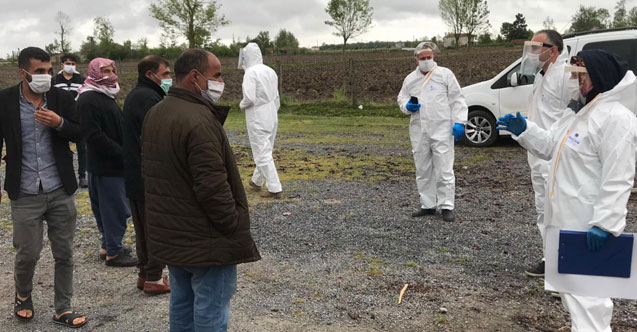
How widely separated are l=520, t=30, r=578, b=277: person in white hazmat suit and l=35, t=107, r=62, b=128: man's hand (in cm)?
381

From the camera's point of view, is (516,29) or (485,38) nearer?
(485,38)

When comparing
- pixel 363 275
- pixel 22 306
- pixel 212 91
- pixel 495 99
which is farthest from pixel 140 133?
pixel 495 99

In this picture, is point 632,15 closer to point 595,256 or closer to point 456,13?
point 456,13

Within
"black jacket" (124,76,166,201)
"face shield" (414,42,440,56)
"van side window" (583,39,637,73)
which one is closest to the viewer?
"black jacket" (124,76,166,201)

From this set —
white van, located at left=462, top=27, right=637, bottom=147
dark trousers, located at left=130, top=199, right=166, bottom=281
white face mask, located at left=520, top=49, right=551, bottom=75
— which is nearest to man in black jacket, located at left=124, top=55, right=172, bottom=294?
dark trousers, located at left=130, top=199, right=166, bottom=281

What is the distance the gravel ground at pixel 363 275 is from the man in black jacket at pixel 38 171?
35 centimetres

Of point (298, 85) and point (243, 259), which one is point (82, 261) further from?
point (298, 85)

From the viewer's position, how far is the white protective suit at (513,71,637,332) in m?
3.08

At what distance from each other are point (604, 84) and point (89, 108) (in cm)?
392

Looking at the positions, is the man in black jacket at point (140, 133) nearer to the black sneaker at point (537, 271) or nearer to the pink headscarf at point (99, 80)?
the pink headscarf at point (99, 80)

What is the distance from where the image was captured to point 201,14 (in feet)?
121

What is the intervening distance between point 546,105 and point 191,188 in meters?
3.40

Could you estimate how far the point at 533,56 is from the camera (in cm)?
512

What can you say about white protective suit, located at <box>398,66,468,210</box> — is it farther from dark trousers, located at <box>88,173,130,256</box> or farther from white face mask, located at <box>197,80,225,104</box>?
white face mask, located at <box>197,80,225,104</box>
